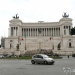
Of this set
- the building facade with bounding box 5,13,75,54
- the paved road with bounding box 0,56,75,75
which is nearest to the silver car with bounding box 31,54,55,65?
the paved road with bounding box 0,56,75,75

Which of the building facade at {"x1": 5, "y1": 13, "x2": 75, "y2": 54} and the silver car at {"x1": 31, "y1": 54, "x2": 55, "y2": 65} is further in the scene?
the building facade at {"x1": 5, "y1": 13, "x2": 75, "y2": 54}

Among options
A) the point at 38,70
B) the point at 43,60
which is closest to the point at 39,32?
the point at 43,60

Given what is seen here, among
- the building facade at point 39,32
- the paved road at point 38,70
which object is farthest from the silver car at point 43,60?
the building facade at point 39,32

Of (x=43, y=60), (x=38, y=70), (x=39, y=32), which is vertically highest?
(x=39, y=32)

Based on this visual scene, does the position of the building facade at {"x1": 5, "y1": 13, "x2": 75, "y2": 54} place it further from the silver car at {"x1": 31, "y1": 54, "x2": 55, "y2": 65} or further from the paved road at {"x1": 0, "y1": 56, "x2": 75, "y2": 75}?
the paved road at {"x1": 0, "y1": 56, "x2": 75, "y2": 75}

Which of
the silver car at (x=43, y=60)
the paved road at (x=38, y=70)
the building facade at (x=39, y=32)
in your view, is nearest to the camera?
the paved road at (x=38, y=70)

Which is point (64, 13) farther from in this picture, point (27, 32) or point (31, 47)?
point (31, 47)

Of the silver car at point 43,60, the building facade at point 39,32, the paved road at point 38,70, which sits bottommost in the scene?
the paved road at point 38,70

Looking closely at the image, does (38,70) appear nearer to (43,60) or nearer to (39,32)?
(43,60)

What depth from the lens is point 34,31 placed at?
133625 mm

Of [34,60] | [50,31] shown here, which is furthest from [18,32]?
[34,60]

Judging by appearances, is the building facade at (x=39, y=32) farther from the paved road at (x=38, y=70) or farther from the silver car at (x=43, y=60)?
the paved road at (x=38, y=70)

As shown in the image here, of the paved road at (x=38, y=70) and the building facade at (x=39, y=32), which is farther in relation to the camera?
the building facade at (x=39, y=32)

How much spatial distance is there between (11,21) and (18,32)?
8.10m
